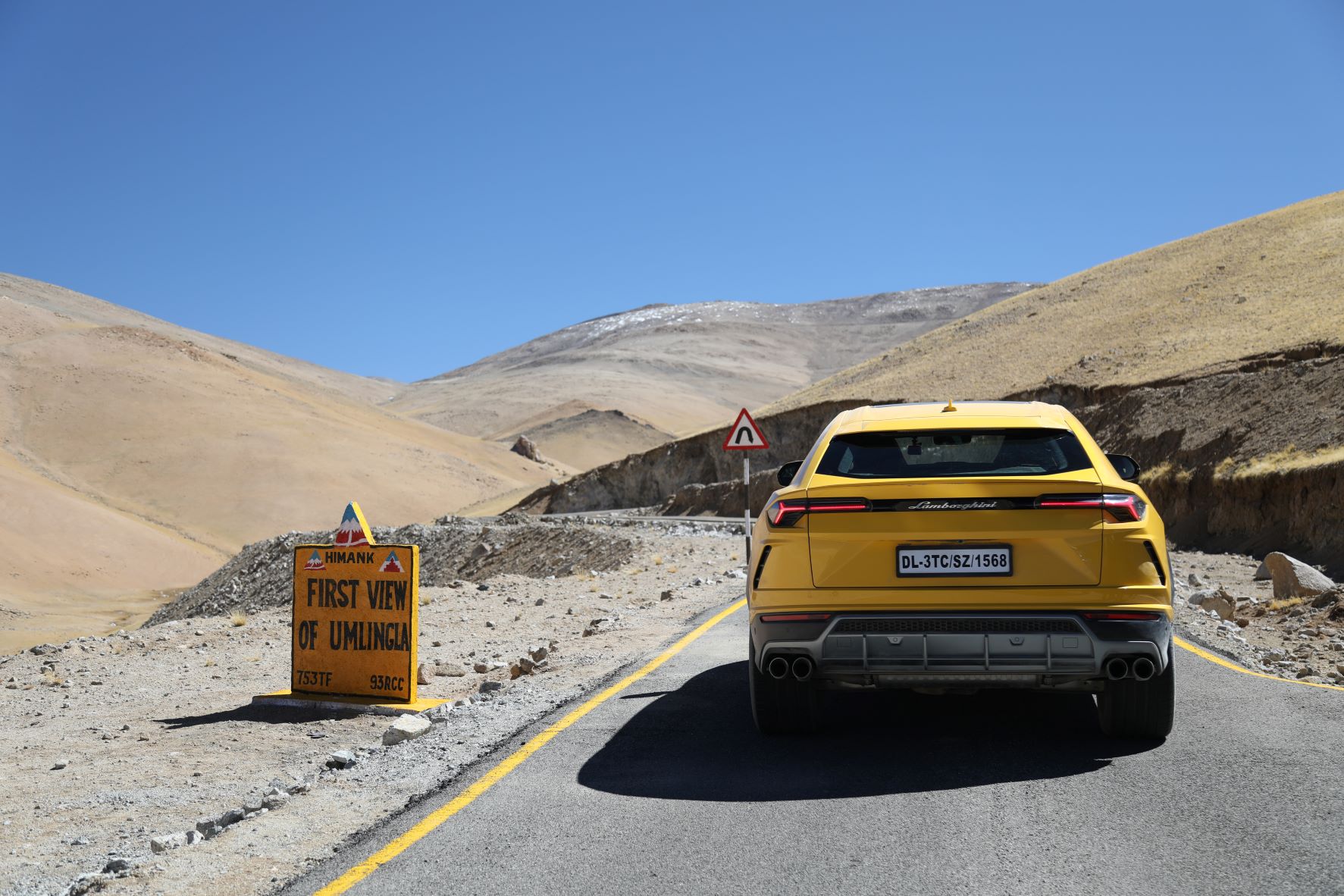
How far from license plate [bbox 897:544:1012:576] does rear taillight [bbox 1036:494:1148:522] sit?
31 centimetres

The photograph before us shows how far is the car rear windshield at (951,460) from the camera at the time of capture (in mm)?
6246

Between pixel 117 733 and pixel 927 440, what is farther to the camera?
pixel 117 733

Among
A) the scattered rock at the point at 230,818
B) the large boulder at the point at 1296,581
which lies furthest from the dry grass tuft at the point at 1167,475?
the scattered rock at the point at 230,818

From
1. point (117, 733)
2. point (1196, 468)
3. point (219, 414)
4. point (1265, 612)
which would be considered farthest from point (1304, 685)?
point (219, 414)

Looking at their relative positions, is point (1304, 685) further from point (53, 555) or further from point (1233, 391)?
point (53, 555)

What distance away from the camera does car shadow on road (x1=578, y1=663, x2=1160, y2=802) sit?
18.9 feet

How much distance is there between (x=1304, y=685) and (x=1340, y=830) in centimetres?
363

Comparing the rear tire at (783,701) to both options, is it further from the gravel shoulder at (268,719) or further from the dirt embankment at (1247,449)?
the dirt embankment at (1247,449)

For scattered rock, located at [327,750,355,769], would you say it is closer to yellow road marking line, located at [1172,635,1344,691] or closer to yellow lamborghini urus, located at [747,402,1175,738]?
yellow lamborghini urus, located at [747,402,1175,738]

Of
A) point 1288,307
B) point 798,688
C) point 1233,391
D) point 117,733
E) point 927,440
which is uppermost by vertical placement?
point 1288,307

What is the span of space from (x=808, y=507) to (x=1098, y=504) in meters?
1.42

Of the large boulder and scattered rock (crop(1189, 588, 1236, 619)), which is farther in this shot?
the large boulder

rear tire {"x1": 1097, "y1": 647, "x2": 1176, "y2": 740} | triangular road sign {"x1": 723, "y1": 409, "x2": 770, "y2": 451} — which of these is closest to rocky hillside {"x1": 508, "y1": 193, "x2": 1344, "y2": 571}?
triangular road sign {"x1": 723, "y1": 409, "x2": 770, "y2": 451}

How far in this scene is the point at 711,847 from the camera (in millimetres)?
4781
